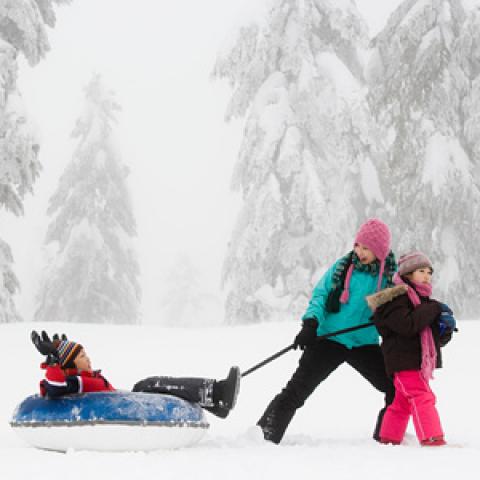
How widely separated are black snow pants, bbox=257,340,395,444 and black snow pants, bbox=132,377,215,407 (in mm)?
542

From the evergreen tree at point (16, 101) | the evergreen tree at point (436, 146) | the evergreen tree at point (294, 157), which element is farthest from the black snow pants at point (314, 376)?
the evergreen tree at point (436, 146)

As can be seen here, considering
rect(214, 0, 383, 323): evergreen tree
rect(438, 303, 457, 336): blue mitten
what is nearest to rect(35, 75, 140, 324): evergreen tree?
rect(214, 0, 383, 323): evergreen tree

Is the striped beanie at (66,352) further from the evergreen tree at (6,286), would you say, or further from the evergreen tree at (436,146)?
the evergreen tree at (436,146)

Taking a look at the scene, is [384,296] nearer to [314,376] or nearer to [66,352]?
[314,376]

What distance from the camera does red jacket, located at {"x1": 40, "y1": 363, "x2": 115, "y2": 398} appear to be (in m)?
5.07

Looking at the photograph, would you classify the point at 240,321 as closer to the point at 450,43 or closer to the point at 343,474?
the point at 450,43

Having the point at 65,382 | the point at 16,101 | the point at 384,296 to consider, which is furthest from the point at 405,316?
the point at 16,101

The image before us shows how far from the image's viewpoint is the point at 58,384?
5.07 m

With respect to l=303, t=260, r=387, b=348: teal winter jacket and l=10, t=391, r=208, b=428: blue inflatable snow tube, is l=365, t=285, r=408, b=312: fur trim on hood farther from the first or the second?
l=10, t=391, r=208, b=428: blue inflatable snow tube

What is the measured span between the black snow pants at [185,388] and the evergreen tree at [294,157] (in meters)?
12.9

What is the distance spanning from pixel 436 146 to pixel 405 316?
13639 mm

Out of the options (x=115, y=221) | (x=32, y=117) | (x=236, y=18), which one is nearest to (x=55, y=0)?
(x=32, y=117)

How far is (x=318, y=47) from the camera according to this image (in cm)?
2002

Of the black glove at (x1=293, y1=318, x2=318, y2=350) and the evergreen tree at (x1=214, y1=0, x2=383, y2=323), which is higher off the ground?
the evergreen tree at (x1=214, y1=0, x2=383, y2=323)
